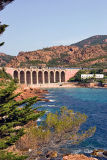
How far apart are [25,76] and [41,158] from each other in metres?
134

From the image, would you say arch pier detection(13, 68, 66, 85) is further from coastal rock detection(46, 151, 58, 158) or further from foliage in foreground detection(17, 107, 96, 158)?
foliage in foreground detection(17, 107, 96, 158)

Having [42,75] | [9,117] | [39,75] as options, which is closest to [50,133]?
[9,117]

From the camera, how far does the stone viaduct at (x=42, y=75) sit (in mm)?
161300

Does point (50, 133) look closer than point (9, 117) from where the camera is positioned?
No

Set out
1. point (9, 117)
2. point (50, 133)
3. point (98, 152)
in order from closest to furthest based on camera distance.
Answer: point (9, 117), point (50, 133), point (98, 152)

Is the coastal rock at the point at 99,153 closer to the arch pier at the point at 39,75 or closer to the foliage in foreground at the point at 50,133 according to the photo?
the foliage in foreground at the point at 50,133

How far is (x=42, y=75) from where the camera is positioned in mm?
167500

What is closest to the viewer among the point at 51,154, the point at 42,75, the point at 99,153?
the point at 51,154

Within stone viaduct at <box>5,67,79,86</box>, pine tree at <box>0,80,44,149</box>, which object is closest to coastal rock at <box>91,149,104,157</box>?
pine tree at <box>0,80,44,149</box>

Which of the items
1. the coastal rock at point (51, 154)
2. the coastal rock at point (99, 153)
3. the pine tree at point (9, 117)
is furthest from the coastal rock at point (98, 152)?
the pine tree at point (9, 117)

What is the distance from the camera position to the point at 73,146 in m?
32.1

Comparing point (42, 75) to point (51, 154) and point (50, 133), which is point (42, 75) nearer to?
point (51, 154)

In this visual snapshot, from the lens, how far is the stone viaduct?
529 feet

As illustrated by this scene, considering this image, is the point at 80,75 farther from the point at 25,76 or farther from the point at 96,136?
the point at 96,136
